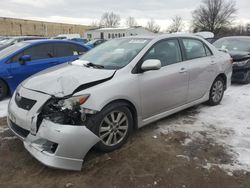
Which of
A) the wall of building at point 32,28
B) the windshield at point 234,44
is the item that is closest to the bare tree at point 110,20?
the wall of building at point 32,28

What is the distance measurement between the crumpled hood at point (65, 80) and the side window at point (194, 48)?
5.94 ft

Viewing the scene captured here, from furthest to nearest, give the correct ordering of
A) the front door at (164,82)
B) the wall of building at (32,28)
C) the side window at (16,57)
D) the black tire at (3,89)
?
1. the wall of building at (32,28)
2. the side window at (16,57)
3. the black tire at (3,89)
4. the front door at (164,82)

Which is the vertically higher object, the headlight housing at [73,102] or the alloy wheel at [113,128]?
the headlight housing at [73,102]

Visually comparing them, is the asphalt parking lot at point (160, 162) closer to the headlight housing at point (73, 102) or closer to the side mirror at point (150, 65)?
the headlight housing at point (73, 102)

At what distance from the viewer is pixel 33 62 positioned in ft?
20.6

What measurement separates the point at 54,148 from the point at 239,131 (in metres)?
2.96

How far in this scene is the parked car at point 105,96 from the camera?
9.36 feet

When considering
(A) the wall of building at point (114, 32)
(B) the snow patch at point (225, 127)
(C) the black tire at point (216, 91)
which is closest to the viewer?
(B) the snow patch at point (225, 127)

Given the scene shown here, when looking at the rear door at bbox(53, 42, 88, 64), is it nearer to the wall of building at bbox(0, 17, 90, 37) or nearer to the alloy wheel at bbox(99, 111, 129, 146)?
the alloy wheel at bbox(99, 111, 129, 146)

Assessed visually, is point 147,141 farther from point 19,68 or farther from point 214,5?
point 214,5

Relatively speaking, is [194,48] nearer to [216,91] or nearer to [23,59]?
[216,91]

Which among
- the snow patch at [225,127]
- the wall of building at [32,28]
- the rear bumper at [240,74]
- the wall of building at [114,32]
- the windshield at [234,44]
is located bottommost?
the snow patch at [225,127]

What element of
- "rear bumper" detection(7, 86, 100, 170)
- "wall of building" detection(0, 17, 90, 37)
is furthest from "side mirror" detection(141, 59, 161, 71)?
"wall of building" detection(0, 17, 90, 37)

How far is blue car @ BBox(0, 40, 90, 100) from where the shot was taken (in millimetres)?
5965
